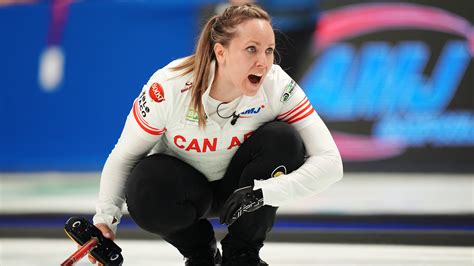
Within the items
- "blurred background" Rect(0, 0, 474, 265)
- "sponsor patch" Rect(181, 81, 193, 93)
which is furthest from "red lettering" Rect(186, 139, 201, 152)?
"blurred background" Rect(0, 0, 474, 265)

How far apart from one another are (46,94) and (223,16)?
3581 millimetres

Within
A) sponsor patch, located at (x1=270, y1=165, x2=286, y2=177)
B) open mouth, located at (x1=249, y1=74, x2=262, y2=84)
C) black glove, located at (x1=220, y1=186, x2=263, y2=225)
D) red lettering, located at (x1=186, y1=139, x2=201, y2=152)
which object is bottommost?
black glove, located at (x1=220, y1=186, x2=263, y2=225)

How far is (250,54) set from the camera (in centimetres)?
214

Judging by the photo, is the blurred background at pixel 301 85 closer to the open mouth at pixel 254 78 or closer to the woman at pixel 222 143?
the woman at pixel 222 143

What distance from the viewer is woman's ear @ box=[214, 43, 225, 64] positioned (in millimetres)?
2197

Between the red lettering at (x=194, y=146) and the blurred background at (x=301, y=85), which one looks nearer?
the red lettering at (x=194, y=146)

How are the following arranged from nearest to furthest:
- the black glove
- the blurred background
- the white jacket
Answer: the black glove < the white jacket < the blurred background

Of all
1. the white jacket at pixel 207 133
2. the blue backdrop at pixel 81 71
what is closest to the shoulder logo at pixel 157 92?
the white jacket at pixel 207 133

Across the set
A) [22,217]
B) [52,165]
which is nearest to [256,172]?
[22,217]

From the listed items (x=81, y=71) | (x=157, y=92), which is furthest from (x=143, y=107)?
(x=81, y=71)

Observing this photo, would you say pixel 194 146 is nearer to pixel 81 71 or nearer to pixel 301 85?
pixel 301 85

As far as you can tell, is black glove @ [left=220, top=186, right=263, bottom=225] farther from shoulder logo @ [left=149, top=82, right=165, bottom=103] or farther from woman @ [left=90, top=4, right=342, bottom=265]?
shoulder logo @ [left=149, top=82, right=165, bottom=103]

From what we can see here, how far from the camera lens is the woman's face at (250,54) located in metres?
2.13

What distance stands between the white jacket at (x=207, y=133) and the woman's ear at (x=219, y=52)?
5cm
